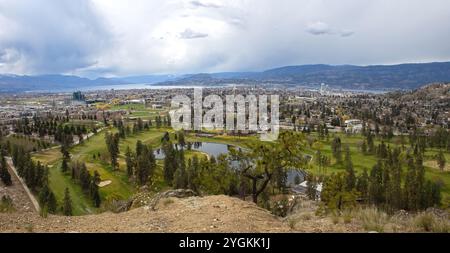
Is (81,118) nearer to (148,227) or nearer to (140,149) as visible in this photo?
(140,149)

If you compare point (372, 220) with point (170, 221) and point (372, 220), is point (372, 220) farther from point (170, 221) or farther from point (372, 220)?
point (170, 221)

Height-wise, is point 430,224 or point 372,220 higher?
point 430,224

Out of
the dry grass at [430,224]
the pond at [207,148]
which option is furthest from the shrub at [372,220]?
the pond at [207,148]

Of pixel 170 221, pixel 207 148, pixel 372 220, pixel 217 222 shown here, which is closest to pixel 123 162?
pixel 207 148

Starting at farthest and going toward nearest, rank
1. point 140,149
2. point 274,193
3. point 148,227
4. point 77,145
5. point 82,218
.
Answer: point 77,145 < point 140,149 < point 274,193 < point 82,218 < point 148,227

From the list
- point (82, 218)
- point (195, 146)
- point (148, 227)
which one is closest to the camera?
point (148, 227)

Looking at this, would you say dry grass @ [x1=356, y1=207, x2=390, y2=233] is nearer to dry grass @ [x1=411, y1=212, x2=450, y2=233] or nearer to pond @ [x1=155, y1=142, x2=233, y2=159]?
dry grass @ [x1=411, y1=212, x2=450, y2=233]

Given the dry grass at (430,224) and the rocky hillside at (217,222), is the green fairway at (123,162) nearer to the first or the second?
the rocky hillside at (217,222)

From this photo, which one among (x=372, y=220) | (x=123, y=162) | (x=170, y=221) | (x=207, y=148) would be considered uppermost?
(x=372, y=220)
